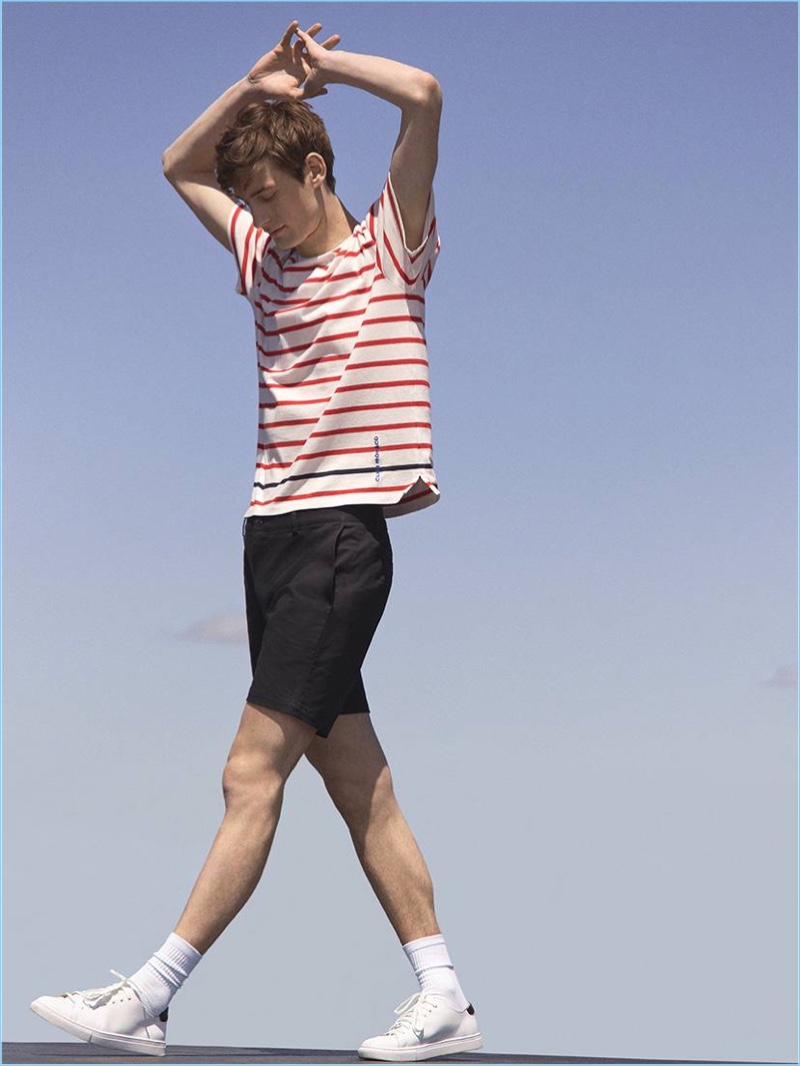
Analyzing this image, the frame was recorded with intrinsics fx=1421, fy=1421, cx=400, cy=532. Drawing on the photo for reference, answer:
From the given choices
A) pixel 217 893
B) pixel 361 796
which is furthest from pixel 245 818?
pixel 361 796

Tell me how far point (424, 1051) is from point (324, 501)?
1.37 metres

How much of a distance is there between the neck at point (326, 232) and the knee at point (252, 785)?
1.32 m

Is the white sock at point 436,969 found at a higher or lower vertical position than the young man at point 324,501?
lower

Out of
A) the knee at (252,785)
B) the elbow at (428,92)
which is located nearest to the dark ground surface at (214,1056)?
the knee at (252,785)

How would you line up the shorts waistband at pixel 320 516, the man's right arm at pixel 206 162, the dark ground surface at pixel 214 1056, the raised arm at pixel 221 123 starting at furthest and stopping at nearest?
1. the man's right arm at pixel 206 162
2. the raised arm at pixel 221 123
3. the shorts waistband at pixel 320 516
4. the dark ground surface at pixel 214 1056

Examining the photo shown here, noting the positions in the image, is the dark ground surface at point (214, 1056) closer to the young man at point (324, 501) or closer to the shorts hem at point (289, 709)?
the young man at point (324, 501)

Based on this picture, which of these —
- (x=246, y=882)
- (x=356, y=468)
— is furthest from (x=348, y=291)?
(x=246, y=882)

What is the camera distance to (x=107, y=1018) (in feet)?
10.9

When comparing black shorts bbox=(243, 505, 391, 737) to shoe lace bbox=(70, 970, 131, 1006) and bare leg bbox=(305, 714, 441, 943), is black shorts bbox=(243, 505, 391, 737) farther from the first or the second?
shoe lace bbox=(70, 970, 131, 1006)

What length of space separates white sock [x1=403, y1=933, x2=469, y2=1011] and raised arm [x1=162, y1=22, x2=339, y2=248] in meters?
2.00

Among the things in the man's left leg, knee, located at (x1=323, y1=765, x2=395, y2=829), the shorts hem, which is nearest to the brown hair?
the shorts hem

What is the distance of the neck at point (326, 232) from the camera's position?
12.1 ft

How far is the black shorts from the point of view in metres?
3.46

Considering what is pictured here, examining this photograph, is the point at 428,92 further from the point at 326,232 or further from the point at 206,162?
the point at 206,162
